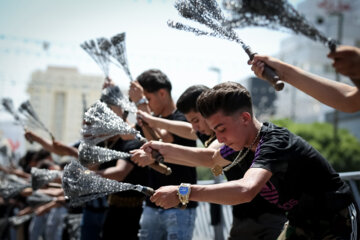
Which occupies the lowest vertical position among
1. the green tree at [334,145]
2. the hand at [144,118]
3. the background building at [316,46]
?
the green tree at [334,145]

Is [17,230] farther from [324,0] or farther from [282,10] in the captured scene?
[324,0]

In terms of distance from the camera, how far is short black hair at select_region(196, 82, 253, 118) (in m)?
2.58

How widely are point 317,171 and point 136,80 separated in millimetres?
2186

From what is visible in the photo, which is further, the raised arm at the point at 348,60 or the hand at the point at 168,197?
the hand at the point at 168,197

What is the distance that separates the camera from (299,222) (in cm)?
252

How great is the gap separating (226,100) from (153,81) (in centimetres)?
186

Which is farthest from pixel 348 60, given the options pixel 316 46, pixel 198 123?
pixel 316 46

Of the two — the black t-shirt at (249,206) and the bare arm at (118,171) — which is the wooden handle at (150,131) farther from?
the black t-shirt at (249,206)

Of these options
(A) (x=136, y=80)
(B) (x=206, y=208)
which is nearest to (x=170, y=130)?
(A) (x=136, y=80)

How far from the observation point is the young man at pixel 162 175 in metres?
4.00

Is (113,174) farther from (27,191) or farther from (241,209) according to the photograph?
(27,191)

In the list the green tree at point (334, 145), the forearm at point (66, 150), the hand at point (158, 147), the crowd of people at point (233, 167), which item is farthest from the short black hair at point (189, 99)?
the green tree at point (334, 145)

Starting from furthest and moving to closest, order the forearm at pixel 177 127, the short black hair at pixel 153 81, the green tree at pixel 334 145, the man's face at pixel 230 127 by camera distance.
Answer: the green tree at pixel 334 145 → the short black hair at pixel 153 81 → the forearm at pixel 177 127 → the man's face at pixel 230 127

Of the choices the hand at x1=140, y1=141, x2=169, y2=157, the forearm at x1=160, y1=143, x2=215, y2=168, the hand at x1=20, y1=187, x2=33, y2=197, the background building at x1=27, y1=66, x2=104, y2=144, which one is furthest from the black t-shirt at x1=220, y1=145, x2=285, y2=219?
the background building at x1=27, y1=66, x2=104, y2=144
